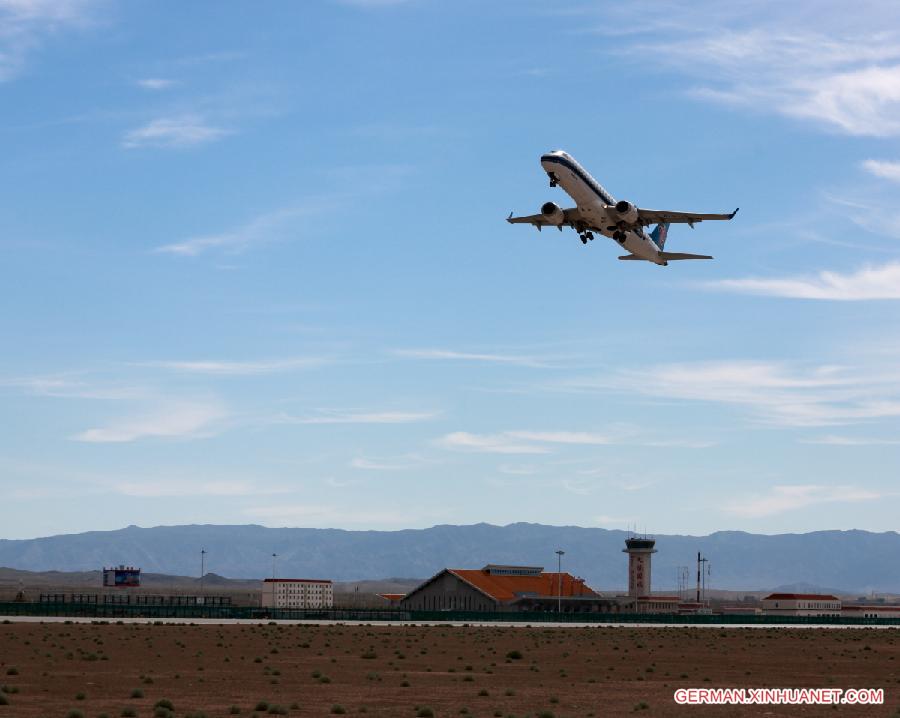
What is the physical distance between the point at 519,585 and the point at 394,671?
12003cm

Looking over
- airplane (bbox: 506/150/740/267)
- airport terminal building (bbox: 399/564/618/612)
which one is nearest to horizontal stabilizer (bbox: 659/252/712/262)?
airplane (bbox: 506/150/740/267)

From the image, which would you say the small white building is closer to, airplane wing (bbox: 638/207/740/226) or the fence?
the fence

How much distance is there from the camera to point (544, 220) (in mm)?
87750

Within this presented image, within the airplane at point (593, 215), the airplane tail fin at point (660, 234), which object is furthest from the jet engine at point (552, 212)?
the airplane tail fin at point (660, 234)

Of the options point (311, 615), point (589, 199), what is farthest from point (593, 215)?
point (311, 615)

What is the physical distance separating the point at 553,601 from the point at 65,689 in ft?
420

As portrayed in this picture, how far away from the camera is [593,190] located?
8250 centimetres

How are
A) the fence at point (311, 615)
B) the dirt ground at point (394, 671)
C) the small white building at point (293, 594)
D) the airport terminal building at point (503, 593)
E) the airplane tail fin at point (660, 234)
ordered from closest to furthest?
1. the dirt ground at point (394, 671)
2. the airplane tail fin at point (660, 234)
3. the fence at point (311, 615)
4. the airport terminal building at point (503, 593)
5. the small white building at point (293, 594)

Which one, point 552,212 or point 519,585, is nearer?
point 552,212

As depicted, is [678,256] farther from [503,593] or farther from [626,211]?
[503,593]

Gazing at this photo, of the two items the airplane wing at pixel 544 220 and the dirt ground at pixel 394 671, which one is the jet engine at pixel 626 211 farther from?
the dirt ground at pixel 394 671

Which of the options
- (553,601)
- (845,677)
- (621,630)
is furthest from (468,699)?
(553,601)

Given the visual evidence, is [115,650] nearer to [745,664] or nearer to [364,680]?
[364,680]

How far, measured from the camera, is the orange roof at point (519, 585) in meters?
174
